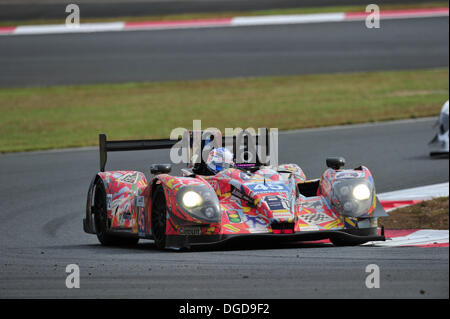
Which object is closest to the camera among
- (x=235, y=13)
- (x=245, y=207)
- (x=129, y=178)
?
(x=245, y=207)

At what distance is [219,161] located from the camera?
33.5 feet

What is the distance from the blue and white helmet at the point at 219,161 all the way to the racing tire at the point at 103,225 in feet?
4.09

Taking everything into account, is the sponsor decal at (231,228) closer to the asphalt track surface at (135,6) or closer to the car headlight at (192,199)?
the car headlight at (192,199)

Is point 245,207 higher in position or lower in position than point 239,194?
lower

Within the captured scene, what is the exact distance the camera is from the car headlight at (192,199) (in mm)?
9062

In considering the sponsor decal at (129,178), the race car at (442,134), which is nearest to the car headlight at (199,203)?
the sponsor decal at (129,178)

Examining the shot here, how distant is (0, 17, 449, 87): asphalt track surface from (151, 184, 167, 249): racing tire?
2208 centimetres

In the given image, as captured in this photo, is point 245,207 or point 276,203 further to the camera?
point 245,207

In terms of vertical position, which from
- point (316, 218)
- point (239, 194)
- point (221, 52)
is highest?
point (221, 52)

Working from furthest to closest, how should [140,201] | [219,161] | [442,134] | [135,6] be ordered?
[135,6] < [442,134] < [219,161] < [140,201]

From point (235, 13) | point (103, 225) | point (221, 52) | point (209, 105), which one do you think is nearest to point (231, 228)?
point (103, 225)

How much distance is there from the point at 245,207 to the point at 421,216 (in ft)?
12.1

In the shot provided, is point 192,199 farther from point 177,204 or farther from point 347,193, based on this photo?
point 347,193
